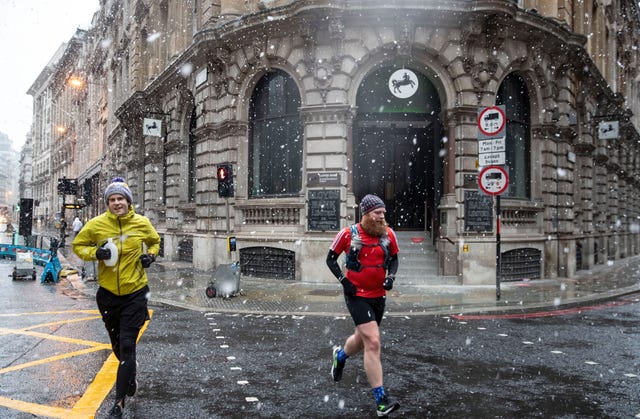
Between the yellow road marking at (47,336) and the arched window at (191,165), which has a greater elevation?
the arched window at (191,165)

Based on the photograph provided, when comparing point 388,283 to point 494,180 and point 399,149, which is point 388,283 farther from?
point 399,149

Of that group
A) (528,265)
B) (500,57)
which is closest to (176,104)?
(500,57)

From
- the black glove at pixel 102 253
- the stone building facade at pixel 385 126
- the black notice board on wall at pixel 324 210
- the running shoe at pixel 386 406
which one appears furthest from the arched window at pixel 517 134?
the black glove at pixel 102 253

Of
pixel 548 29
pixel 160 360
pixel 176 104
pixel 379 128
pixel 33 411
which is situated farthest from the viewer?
pixel 176 104

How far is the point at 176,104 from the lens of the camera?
2248 cm

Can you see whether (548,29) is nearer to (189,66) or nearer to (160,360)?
(189,66)

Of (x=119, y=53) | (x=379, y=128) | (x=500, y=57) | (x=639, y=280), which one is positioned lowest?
(x=639, y=280)

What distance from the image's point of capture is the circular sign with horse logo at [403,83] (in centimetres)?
1628

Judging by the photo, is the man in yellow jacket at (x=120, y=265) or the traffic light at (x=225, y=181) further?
the traffic light at (x=225, y=181)

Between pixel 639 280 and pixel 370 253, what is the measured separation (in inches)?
579

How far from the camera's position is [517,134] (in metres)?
17.4

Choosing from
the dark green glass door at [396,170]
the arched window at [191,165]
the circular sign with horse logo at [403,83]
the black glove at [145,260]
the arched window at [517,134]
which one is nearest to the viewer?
the black glove at [145,260]

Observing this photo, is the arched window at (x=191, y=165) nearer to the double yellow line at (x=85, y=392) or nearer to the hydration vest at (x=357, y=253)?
the double yellow line at (x=85, y=392)

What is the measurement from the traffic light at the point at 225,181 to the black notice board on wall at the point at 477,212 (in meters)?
6.55
